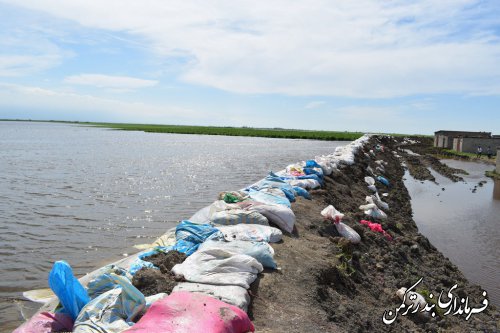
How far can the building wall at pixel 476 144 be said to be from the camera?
116 ft

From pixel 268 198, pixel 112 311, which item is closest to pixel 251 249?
pixel 112 311

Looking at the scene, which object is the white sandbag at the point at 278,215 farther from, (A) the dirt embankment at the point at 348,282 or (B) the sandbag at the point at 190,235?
(B) the sandbag at the point at 190,235

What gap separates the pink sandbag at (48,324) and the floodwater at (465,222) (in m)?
6.29

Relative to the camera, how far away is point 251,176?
16.9m

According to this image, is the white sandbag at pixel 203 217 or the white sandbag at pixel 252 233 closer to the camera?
the white sandbag at pixel 252 233

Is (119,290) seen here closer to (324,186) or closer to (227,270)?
(227,270)

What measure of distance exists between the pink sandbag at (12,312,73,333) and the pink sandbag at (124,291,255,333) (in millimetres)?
633

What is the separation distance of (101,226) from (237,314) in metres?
5.88

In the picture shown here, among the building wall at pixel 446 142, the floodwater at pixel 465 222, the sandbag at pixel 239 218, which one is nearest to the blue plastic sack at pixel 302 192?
the sandbag at pixel 239 218

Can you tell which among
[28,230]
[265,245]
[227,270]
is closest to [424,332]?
[265,245]

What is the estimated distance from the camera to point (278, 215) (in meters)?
5.96

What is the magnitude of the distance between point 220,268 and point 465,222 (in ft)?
35.2

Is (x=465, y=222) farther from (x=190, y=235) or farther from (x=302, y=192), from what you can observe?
(x=190, y=235)

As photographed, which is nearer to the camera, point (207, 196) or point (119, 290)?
point (119, 290)
